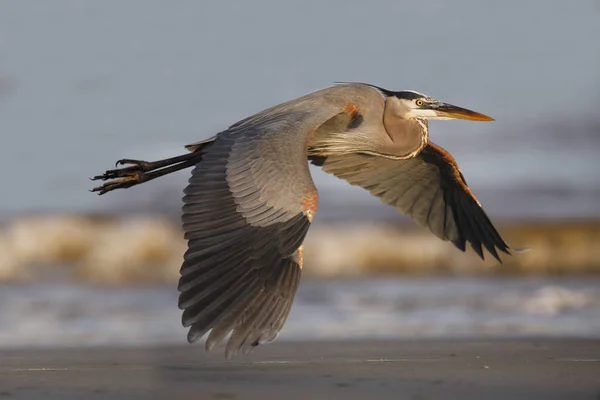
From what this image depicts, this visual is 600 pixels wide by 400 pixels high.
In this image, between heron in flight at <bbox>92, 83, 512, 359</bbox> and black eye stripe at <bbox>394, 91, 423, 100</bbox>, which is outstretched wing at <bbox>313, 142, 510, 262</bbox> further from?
black eye stripe at <bbox>394, 91, 423, 100</bbox>

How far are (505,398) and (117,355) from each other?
3.18 metres

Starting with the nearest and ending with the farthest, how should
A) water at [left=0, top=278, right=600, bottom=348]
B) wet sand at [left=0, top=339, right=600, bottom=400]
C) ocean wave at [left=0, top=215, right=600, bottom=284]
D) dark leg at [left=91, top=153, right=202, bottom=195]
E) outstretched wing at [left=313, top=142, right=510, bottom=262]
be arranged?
wet sand at [left=0, top=339, right=600, bottom=400] < dark leg at [left=91, top=153, right=202, bottom=195] < outstretched wing at [left=313, top=142, right=510, bottom=262] < water at [left=0, top=278, right=600, bottom=348] < ocean wave at [left=0, top=215, right=600, bottom=284]

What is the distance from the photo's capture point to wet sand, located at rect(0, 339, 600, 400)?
8.09 m

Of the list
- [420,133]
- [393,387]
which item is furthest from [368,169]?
[393,387]

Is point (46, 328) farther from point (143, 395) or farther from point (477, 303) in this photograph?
point (477, 303)

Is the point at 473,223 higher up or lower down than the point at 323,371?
higher up

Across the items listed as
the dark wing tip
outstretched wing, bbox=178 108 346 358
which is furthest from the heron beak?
outstretched wing, bbox=178 108 346 358

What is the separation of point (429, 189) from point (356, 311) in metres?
2.32

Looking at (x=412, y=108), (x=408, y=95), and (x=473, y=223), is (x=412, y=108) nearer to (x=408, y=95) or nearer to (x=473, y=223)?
(x=408, y=95)

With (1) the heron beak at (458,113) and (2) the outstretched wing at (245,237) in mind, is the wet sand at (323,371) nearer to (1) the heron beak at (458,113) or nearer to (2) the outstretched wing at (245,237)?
(2) the outstretched wing at (245,237)

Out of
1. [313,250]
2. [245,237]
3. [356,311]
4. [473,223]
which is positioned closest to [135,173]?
[245,237]

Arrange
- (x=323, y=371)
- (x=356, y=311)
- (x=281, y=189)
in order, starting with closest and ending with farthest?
(x=281, y=189) → (x=323, y=371) → (x=356, y=311)

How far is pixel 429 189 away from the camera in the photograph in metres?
10.0

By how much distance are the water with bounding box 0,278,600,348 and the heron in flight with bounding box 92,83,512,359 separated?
1324 mm
